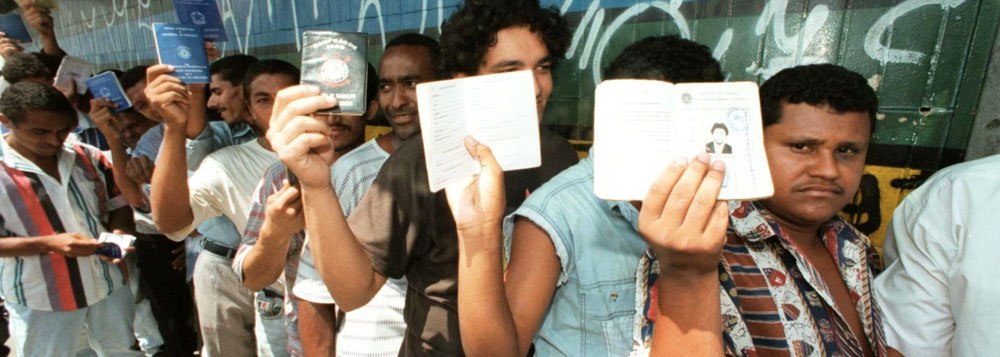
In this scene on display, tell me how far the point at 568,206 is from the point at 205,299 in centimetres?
202

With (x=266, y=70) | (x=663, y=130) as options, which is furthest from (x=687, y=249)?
(x=266, y=70)

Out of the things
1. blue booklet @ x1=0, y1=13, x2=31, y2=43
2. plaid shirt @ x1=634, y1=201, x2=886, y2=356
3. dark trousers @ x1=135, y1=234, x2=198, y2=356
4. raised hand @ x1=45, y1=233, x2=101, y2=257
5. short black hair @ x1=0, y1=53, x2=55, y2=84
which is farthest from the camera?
blue booklet @ x1=0, y1=13, x2=31, y2=43

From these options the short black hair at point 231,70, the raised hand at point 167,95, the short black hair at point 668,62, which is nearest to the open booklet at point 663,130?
the short black hair at point 668,62

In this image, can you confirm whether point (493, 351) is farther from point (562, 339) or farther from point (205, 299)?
point (205, 299)

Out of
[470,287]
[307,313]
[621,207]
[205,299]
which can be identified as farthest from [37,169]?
[621,207]

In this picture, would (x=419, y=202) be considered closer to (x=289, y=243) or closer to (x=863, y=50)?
(x=289, y=243)

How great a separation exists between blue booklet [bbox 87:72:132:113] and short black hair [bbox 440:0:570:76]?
6.63ft

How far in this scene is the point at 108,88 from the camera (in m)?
2.52

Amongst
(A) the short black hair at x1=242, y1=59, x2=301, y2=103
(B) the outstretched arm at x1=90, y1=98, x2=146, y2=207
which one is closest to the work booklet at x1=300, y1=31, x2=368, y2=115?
(A) the short black hair at x1=242, y1=59, x2=301, y2=103

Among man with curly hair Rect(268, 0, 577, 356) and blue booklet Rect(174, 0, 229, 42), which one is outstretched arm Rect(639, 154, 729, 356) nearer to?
man with curly hair Rect(268, 0, 577, 356)

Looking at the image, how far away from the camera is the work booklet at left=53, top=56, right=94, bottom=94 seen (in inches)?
125

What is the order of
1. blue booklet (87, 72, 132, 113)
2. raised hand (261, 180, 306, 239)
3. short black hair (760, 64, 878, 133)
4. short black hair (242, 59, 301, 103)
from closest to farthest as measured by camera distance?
short black hair (760, 64, 878, 133), raised hand (261, 180, 306, 239), short black hair (242, 59, 301, 103), blue booklet (87, 72, 132, 113)

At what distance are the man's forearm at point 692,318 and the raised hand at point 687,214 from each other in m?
0.05

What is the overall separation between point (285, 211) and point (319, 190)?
0.30 m
